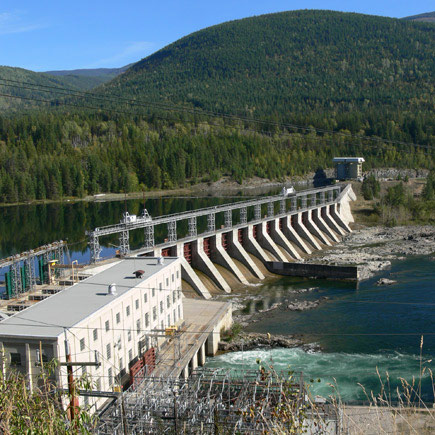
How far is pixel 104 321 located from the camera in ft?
83.4

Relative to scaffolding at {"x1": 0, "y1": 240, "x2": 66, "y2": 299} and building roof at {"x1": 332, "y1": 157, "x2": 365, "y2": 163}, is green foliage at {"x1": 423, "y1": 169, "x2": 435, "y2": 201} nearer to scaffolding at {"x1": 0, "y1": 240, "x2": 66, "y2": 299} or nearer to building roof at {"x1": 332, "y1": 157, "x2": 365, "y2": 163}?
building roof at {"x1": 332, "y1": 157, "x2": 365, "y2": 163}

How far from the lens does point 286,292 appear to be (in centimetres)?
5072

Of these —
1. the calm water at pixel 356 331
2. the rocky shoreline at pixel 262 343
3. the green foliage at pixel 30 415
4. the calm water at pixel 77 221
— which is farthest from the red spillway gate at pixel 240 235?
the green foliage at pixel 30 415

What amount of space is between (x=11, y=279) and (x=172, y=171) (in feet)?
357

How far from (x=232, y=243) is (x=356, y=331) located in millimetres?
21596

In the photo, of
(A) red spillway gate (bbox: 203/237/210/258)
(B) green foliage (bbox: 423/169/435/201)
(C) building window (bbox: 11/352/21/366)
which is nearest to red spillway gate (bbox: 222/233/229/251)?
(A) red spillway gate (bbox: 203/237/210/258)

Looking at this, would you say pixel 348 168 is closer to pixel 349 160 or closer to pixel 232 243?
pixel 349 160

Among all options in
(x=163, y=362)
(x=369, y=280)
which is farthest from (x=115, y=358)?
(x=369, y=280)

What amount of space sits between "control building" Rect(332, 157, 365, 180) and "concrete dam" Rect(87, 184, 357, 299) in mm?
48358

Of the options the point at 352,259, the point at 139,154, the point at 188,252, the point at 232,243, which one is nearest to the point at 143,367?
the point at 188,252

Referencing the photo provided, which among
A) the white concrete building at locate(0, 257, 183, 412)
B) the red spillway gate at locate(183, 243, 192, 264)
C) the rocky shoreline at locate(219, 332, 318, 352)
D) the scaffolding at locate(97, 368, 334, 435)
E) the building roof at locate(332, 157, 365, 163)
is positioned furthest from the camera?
the building roof at locate(332, 157, 365, 163)

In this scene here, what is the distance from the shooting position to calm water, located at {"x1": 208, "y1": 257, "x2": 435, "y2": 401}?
100 ft

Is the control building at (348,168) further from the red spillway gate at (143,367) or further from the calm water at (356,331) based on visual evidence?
the red spillway gate at (143,367)

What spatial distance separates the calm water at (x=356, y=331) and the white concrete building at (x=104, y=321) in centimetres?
607
